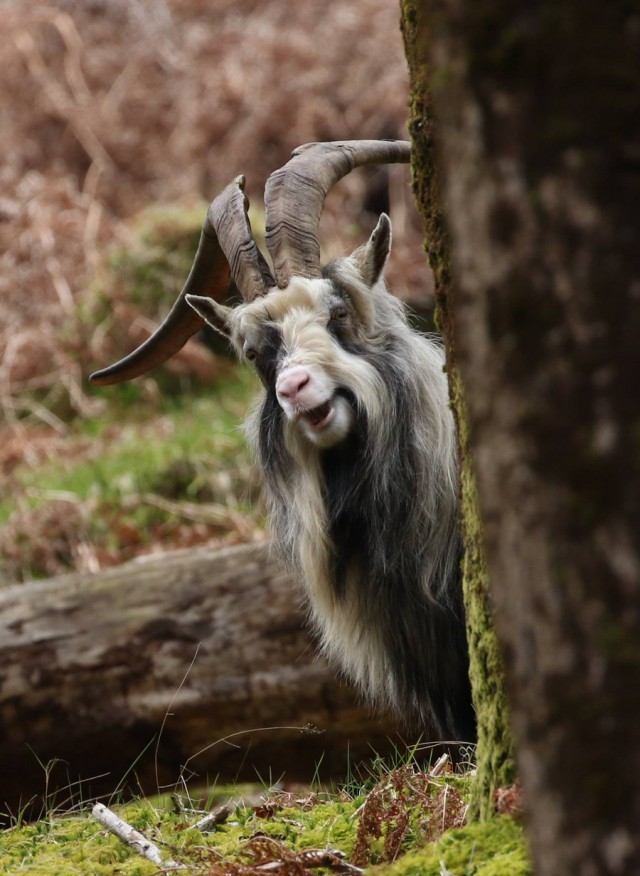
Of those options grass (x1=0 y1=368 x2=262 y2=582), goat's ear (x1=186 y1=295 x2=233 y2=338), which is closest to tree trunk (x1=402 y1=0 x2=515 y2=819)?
goat's ear (x1=186 y1=295 x2=233 y2=338)

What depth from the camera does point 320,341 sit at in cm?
415

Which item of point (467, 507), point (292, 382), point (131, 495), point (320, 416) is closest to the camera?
point (467, 507)

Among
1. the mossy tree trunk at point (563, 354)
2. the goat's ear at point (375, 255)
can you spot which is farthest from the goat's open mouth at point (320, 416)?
the mossy tree trunk at point (563, 354)

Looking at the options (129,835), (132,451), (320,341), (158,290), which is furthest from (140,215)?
(129,835)

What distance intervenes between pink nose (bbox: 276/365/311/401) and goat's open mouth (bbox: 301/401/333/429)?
111mm

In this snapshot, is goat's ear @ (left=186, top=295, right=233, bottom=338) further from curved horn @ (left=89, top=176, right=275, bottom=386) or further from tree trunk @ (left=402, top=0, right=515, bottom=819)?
tree trunk @ (left=402, top=0, right=515, bottom=819)

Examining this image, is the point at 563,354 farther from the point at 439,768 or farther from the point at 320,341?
the point at 320,341

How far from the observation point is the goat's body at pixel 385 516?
4.26 m

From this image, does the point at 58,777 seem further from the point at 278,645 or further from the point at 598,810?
the point at 598,810

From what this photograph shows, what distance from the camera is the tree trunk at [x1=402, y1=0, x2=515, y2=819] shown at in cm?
276

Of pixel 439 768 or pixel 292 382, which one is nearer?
pixel 439 768

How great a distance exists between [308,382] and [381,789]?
4.54 feet

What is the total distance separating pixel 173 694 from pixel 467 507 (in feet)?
9.64

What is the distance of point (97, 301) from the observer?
11.9m
